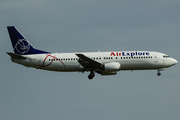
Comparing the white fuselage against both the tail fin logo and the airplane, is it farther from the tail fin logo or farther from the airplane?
the tail fin logo

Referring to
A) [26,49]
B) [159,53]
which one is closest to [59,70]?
[26,49]

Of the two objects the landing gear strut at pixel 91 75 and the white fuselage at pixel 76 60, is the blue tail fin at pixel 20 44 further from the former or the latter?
the landing gear strut at pixel 91 75

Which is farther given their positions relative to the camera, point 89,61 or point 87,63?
point 87,63

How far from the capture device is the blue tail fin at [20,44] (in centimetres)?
6912

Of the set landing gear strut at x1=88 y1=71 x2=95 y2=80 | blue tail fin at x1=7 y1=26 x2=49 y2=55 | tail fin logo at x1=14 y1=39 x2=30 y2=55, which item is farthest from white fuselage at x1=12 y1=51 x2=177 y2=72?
landing gear strut at x1=88 y1=71 x2=95 y2=80

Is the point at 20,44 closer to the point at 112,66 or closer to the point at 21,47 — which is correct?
the point at 21,47

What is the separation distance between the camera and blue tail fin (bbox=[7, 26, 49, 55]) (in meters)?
69.1

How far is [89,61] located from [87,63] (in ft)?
2.91

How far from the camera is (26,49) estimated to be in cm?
6931

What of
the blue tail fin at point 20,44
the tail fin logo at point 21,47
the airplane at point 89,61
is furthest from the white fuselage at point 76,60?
the tail fin logo at point 21,47

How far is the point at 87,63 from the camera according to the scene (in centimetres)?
6588

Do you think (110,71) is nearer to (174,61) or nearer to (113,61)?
(113,61)

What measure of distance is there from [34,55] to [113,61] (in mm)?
16047

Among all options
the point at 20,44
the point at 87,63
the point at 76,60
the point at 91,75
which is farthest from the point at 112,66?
the point at 20,44
